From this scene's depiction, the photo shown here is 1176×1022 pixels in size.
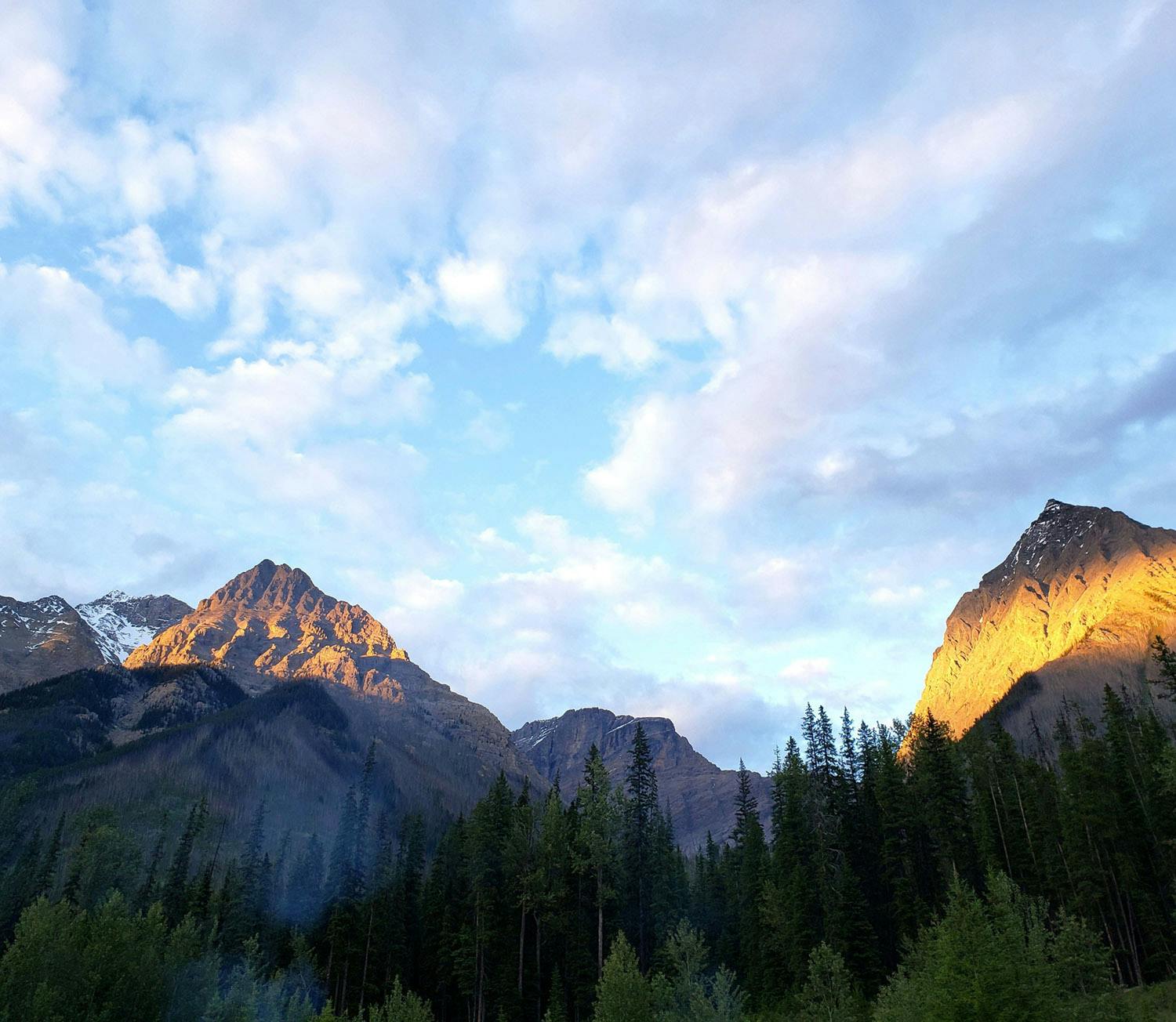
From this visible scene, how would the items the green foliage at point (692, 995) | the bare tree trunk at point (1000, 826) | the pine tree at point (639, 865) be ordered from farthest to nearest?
the pine tree at point (639, 865) → the bare tree trunk at point (1000, 826) → the green foliage at point (692, 995)

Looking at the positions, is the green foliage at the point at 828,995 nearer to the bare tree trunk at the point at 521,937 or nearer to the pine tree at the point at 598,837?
the pine tree at the point at 598,837

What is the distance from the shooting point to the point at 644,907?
3004 inches

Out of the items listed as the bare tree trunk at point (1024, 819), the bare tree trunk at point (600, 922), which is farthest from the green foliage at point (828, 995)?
the bare tree trunk at point (1024, 819)

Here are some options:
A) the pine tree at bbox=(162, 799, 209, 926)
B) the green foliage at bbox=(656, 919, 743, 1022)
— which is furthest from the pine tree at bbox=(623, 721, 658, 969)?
the pine tree at bbox=(162, 799, 209, 926)

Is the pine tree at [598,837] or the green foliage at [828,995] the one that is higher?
the pine tree at [598,837]

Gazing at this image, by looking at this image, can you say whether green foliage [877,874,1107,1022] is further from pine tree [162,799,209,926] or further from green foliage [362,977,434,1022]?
pine tree [162,799,209,926]

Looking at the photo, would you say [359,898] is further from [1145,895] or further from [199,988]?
[1145,895]

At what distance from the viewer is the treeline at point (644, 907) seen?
52.7m

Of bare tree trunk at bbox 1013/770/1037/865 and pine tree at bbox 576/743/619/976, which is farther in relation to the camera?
bare tree trunk at bbox 1013/770/1037/865

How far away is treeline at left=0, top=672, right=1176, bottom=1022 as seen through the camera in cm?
5272

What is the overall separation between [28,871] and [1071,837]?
390ft

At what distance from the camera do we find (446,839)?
96.6 meters

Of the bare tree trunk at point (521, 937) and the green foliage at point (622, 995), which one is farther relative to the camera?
the bare tree trunk at point (521, 937)

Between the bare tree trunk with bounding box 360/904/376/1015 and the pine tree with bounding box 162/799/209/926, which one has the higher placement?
the pine tree with bounding box 162/799/209/926
